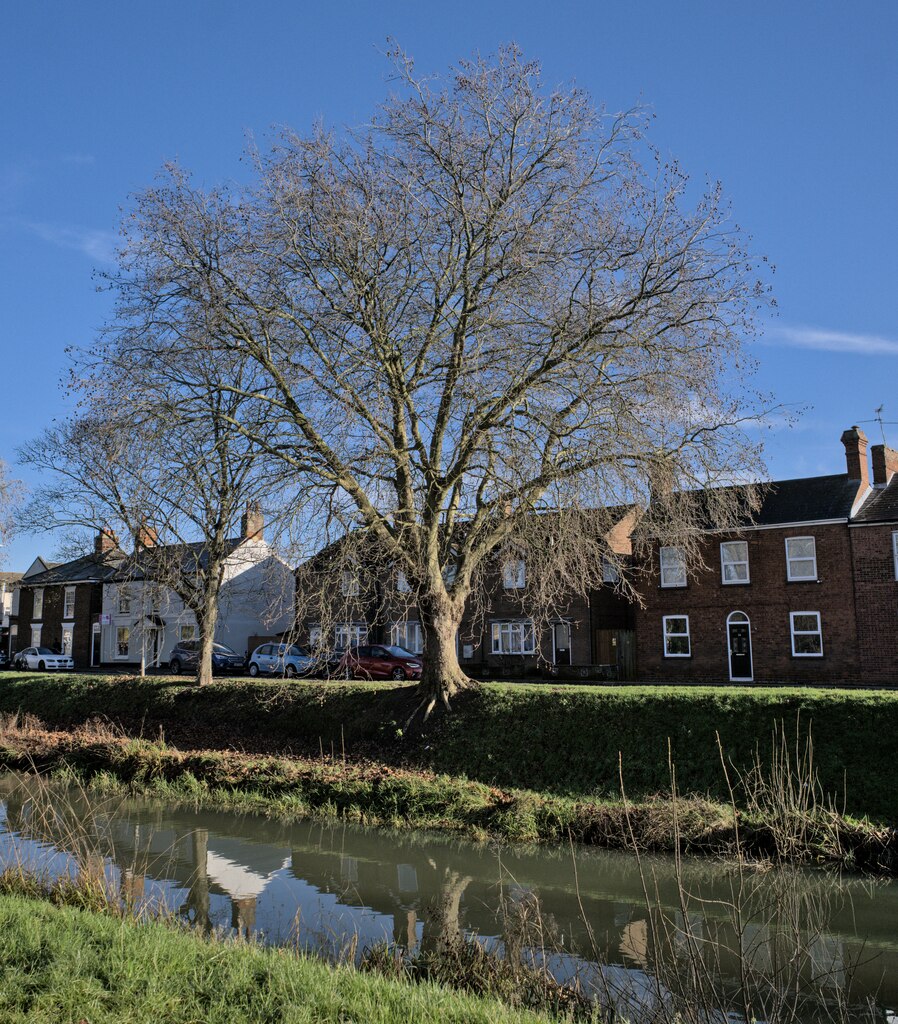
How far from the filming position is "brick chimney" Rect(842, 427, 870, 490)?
3222 centimetres

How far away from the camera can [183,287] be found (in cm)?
1698

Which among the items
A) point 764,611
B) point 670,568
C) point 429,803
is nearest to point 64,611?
point 670,568

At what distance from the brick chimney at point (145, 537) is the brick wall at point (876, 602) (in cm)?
2307

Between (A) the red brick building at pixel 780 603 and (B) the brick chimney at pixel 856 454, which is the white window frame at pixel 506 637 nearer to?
(A) the red brick building at pixel 780 603

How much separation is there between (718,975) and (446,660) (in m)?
12.5

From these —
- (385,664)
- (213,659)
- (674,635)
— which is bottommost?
(385,664)

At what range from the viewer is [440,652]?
1995 cm

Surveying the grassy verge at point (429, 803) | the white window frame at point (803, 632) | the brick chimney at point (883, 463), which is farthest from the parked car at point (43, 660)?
the brick chimney at point (883, 463)

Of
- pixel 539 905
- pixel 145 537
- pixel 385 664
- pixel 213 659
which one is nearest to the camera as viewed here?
pixel 539 905

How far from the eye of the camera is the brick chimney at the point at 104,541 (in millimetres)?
27289

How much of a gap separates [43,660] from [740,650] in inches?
1458

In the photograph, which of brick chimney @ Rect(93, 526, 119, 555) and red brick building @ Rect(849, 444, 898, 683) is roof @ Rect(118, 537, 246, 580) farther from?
red brick building @ Rect(849, 444, 898, 683)

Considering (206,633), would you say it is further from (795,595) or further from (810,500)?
(810,500)

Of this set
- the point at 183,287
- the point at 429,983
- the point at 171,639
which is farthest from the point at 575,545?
the point at 171,639
